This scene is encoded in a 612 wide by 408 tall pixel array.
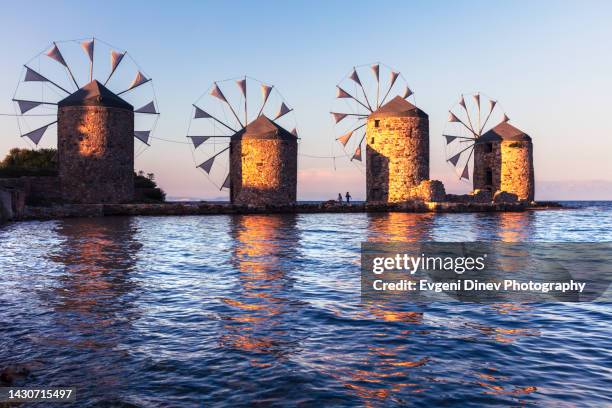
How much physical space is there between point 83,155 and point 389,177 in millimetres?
19798

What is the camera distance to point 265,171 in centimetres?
3459

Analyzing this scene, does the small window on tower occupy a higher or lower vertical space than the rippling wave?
higher

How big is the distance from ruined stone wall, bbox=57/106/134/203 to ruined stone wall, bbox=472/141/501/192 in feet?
95.8

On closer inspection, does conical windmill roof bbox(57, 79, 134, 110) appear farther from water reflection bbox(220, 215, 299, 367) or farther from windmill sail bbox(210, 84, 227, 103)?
water reflection bbox(220, 215, 299, 367)

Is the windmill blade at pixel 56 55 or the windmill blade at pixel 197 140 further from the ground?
the windmill blade at pixel 56 55

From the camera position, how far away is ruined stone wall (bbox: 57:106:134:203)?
100 ft

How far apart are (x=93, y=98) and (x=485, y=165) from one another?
30760 mm

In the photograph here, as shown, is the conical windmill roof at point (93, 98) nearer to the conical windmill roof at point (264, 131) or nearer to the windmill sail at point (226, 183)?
the conical windmill roof at point (264, 131)

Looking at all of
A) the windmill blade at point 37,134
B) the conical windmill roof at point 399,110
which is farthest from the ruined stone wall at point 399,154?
the windmill blade at point 37,134

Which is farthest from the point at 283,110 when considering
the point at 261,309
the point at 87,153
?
the point at 261,309

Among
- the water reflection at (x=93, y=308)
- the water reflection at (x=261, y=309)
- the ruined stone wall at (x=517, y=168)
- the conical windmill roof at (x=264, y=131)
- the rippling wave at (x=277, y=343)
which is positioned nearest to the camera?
the rippling wave at (x=277, y=343)

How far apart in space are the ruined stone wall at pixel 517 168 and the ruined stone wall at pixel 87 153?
29.7m

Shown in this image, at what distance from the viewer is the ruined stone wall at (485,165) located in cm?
4297

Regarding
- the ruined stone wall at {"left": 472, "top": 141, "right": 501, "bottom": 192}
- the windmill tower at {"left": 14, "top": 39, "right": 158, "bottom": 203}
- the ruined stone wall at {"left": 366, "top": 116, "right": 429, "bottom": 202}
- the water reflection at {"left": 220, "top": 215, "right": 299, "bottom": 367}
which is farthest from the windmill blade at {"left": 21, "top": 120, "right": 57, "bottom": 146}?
the ruined stone wall at {"left": 472, "top": 141, "right": 501, "bottom": 192}
